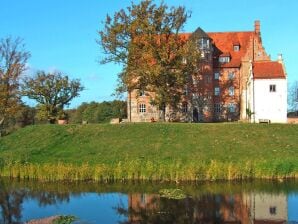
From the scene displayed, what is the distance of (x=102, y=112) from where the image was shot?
295 feet

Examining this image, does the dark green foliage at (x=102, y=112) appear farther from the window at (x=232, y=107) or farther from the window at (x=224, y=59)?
the window at (x=232, y=107)

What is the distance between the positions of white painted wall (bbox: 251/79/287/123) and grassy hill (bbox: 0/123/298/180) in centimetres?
1078

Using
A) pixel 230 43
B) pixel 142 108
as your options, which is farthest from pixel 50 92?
pixel 230 43

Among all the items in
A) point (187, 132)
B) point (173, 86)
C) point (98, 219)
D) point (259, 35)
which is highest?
point (259, 35)

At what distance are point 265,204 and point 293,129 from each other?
19760 mm

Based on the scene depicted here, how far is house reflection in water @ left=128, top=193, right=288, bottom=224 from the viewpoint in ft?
60.8

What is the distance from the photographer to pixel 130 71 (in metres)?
49.5

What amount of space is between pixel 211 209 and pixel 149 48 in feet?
98.5

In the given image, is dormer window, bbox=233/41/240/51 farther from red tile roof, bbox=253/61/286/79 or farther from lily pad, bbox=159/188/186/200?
lily pad, bbox=159/188/186/200

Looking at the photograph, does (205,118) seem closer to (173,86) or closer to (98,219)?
(173,86)

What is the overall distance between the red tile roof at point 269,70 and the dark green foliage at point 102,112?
3345 cm

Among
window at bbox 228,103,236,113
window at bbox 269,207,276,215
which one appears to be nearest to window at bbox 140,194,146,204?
window at bbox 269,207,276,215

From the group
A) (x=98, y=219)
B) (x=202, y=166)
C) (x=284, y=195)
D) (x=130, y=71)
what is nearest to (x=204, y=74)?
(x=130, y=71)

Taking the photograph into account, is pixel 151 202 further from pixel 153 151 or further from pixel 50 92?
pixel 50 92
